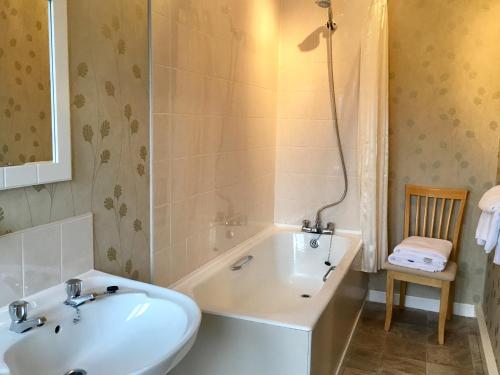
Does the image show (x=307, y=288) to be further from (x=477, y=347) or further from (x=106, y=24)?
(x=106, y=24)

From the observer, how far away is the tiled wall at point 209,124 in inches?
81.6

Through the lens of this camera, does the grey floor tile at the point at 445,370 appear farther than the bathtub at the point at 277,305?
Yes

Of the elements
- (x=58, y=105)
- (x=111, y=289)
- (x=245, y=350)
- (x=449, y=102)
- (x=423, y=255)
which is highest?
(x=449, y=102)

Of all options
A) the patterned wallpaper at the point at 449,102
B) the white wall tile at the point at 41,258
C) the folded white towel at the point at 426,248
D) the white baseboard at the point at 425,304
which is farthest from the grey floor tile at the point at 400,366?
the white wall tile at the point at 41,258

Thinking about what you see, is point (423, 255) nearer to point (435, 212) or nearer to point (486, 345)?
point (435, 212)

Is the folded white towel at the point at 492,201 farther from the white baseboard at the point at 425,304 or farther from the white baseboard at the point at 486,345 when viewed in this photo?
the white baseboard at the point at 425,304

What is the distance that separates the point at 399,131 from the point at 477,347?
1.50 meters

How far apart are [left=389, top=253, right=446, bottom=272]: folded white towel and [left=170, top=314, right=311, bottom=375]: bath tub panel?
1400 mm

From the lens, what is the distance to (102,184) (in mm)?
1704

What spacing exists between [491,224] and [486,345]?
3.74ft

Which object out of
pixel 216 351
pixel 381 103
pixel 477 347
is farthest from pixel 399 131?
pixel 216 351

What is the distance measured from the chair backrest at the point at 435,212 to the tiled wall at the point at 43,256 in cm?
239

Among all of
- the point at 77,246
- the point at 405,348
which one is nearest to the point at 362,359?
the point at 405,348

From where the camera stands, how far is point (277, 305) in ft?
9.50
